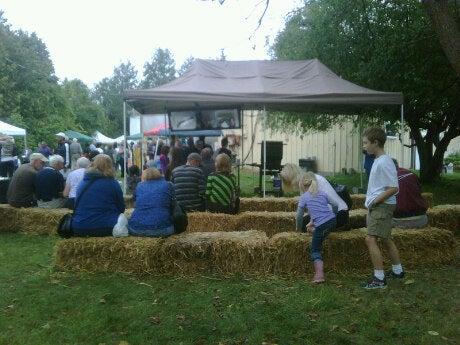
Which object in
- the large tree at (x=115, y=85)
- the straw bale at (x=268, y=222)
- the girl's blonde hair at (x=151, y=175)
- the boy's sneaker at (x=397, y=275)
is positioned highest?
the large tree at (x=115, y=85)

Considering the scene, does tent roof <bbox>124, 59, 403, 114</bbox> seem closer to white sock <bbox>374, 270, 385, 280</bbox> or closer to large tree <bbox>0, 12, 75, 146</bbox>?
white sock <bbox>374, 270, 385, 280</bbox>

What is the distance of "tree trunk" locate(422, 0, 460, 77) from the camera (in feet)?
17.8

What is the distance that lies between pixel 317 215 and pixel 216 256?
1188mm

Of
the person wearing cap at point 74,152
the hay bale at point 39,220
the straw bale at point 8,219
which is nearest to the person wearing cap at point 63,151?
the person wearing cap at point 74,152

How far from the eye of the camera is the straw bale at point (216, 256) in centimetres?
546

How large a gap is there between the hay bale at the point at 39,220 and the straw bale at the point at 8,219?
100mm

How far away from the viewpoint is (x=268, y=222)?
749cm

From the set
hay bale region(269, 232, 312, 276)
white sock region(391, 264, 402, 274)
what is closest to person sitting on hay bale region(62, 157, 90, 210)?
hay bale region(269, 232, 312, 276)

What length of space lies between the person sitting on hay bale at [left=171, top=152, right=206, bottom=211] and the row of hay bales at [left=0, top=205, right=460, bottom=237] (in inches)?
12.3

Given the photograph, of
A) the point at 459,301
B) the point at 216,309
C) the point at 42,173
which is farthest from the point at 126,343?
the point at 42,173

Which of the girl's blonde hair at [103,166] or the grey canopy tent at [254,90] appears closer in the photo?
the girl's blonde hair at [103,166]

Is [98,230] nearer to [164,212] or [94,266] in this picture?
[94,266]

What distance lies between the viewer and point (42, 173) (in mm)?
8258

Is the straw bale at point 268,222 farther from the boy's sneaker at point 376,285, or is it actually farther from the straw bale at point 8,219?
the straw bale at point 8,219
